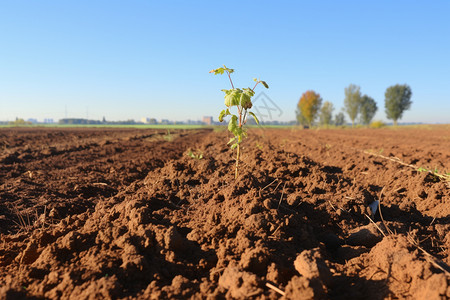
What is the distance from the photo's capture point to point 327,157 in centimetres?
803

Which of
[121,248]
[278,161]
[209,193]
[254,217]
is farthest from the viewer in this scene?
[278,161]

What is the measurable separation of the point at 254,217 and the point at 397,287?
1089 mm

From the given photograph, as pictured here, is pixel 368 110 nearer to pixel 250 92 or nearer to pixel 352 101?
pixel 352 101

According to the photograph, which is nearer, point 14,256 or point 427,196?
point 14,256

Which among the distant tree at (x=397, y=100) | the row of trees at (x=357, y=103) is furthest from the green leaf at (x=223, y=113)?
the distant tree at (x=397, y=100)

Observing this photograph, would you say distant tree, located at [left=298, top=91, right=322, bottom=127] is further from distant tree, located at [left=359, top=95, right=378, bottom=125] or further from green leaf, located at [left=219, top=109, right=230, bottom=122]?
green leaf, located at [left=219, top=109, right=230, bottom=122]

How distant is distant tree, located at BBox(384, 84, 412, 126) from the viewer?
6556 cm

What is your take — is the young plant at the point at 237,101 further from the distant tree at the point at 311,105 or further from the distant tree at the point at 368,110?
the distant tree at the point at 368,110

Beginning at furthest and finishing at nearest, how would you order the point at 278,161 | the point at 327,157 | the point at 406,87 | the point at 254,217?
the point at 406,87 → the point at 327,157 → the point at 278,161 → the point at 254,217

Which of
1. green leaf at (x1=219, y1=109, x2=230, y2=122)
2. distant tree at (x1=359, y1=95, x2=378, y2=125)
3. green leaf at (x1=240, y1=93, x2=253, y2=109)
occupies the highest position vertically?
distant tree at (x1=359, y1=95, x2=378, y2=125)

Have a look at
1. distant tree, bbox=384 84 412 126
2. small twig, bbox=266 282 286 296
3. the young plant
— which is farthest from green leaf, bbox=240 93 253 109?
distant tree, bbox=384 84 412 126

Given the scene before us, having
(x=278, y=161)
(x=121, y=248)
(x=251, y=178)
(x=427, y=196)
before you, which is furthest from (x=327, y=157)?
(x=121, y=248)

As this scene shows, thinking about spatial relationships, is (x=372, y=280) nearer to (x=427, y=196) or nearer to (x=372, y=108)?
(x=427, y=196)

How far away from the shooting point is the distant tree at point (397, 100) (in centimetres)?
6556
